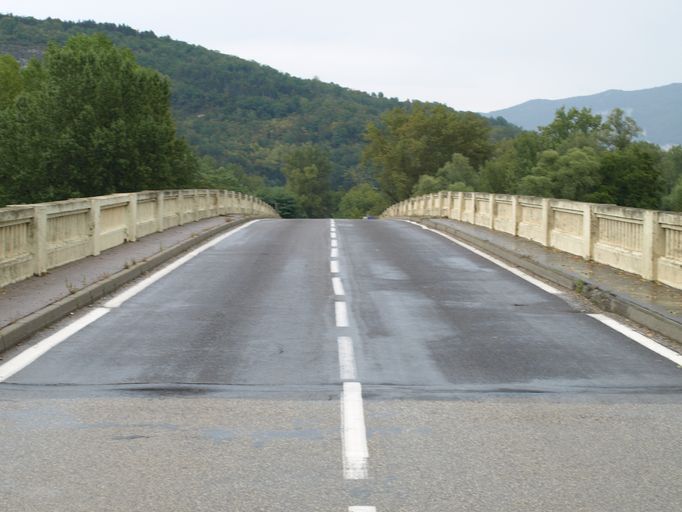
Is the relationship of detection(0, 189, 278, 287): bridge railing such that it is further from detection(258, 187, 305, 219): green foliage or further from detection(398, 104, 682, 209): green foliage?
detection(258, 187, 305, 219): green foliage

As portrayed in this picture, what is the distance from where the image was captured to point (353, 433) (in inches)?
241

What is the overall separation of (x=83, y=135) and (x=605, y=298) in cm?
5381

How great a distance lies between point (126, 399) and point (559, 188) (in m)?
87.9

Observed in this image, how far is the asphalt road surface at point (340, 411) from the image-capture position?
5008 millimetres

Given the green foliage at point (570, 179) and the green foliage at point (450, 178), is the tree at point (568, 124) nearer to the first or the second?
the green foliage at point (450, 178)

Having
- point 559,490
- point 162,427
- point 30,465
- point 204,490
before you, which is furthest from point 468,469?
point 30,465

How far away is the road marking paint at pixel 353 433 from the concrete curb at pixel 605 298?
4.33 metres

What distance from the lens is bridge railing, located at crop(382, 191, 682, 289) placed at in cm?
1318

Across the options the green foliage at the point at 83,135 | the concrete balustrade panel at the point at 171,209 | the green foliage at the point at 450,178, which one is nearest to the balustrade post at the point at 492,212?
the concrete balustrade panel at the point at 171,209

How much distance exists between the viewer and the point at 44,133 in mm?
60594

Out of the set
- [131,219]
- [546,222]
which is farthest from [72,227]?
[546,222]

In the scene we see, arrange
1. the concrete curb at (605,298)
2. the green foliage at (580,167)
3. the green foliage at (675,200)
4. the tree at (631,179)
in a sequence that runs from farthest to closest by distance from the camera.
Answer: the tree at (631,179), the green foliage at (580,167), the green foliage at (675,200), the concrete curb at (605,298)

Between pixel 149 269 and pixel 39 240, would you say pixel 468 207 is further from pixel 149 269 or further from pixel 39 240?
pixel 39 240

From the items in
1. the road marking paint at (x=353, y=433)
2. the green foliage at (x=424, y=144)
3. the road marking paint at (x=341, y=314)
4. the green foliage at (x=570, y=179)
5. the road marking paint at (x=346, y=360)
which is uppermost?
the green foliage at (x=424, y=144)
